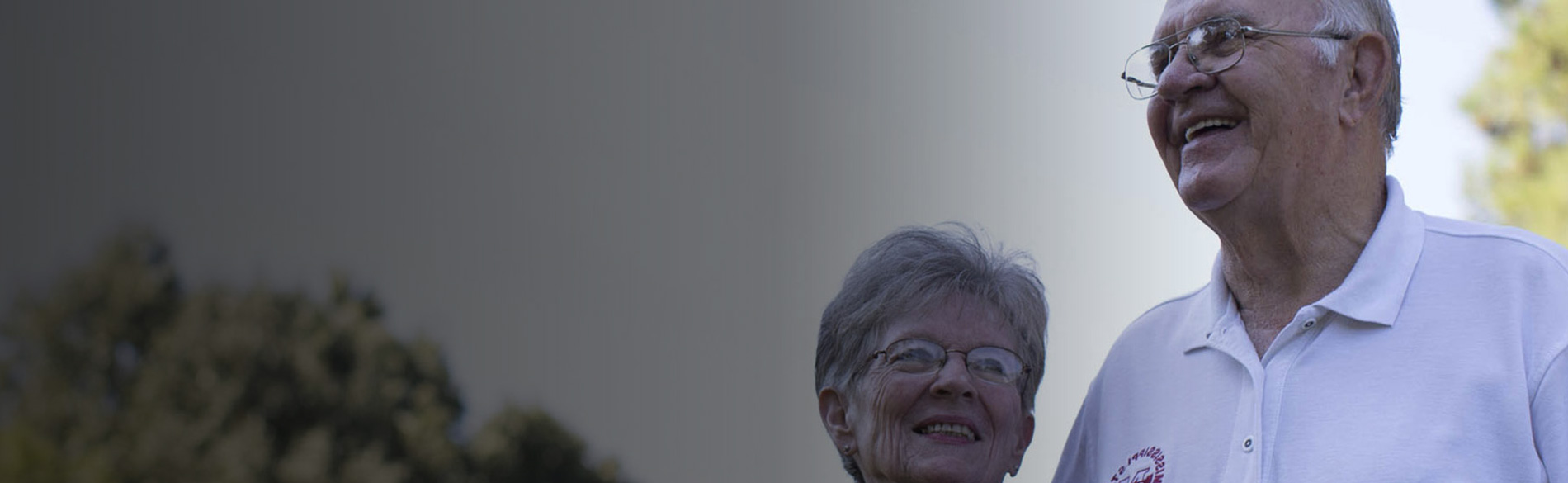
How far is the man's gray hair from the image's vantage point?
85.8 inches

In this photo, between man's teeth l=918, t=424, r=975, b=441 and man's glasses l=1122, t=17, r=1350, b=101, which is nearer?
man's glasses l=1122, t=17, r=1350, b=101

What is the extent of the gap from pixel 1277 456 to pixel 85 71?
2.15 meters

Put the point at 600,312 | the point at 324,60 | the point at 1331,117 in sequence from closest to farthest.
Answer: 1. the point at 1331,117
2. the point at 324,60
3. the point at 600,312

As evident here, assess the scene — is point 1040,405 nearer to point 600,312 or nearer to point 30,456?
point 600,312

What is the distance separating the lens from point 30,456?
2131mm

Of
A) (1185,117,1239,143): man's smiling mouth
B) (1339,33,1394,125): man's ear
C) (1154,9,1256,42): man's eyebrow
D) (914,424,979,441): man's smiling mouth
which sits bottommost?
(914,424,979,441): man's smiling mouth

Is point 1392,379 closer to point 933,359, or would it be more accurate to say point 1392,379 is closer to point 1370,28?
point 1370,28

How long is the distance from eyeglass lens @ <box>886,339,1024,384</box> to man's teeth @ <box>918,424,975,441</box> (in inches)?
4.0

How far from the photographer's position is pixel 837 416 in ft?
8.54

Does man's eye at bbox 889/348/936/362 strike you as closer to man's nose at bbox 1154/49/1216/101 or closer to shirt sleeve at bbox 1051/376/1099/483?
shirt sleeve at bbox 1051/376/1099/483

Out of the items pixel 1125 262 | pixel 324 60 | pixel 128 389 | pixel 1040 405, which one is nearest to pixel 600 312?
pixel 324 60

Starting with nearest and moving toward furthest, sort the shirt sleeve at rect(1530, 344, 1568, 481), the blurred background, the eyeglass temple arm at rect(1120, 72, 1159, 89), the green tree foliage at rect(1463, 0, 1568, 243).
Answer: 1. the shirt sleeve at rect(1530, 344, 1568, 481)
2. the blurred background
3. the eyeglass temple arm at rect(1120, 72, 1159, 89)
4. the green tree foliage at rect(1463, 0, 1568, 243)

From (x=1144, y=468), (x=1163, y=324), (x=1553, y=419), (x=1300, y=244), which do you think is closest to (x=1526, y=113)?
(x=1163, y=324)

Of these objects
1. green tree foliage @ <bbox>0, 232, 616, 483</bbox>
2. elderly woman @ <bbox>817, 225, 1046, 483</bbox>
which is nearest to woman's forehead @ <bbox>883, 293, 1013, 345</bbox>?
elderly woman @ <bbox>817, 225, 1046, 483</bbox>
